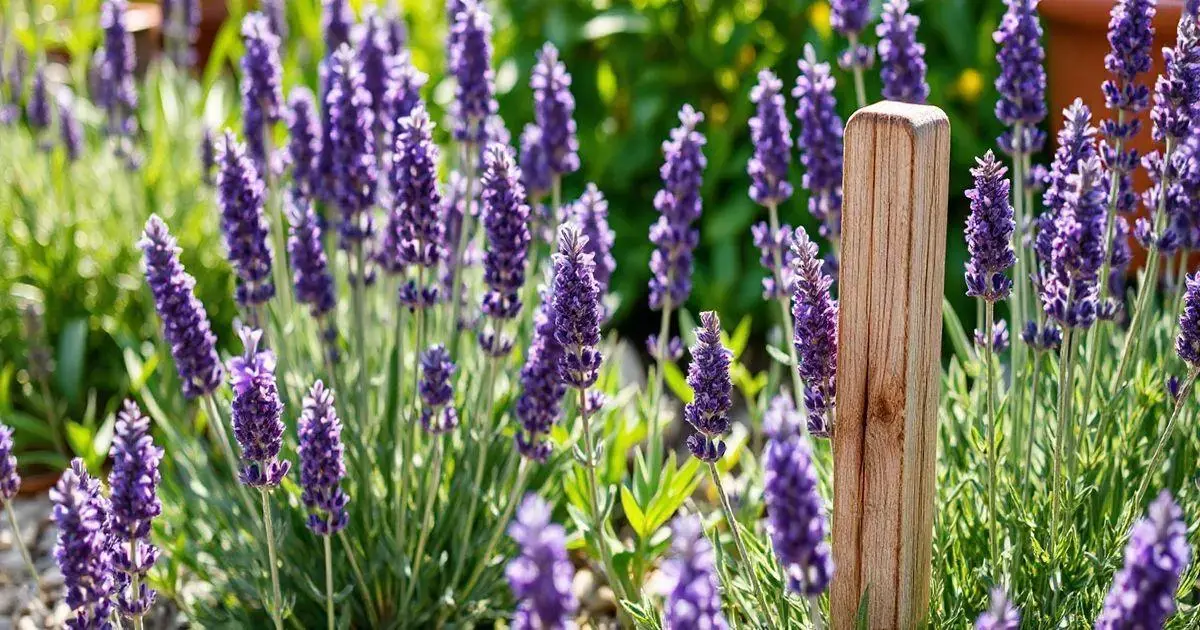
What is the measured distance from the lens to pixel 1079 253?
1.83 m

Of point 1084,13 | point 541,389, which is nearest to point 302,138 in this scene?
point 541,389

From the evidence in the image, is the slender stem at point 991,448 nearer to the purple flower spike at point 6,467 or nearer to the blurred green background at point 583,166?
the purple flower spike at point 6,467

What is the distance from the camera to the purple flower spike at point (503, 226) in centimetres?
227

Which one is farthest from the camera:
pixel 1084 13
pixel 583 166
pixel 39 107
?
pixel 583 166

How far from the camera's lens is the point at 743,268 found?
465 centimetres

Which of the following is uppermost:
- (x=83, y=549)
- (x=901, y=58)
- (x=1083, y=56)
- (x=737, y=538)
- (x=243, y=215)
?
(x=901, y=58)

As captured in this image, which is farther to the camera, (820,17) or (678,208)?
(820,17)

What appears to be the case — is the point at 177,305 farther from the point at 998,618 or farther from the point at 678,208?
the point at 998,618

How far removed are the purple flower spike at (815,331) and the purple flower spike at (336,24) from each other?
6.17ft

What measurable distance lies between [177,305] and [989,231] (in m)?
1.35

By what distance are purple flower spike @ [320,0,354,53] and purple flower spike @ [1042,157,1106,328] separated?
2.17m

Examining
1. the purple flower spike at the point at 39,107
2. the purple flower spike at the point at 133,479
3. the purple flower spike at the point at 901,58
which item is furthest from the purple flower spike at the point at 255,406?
the purple flower spike at the point at 39,107

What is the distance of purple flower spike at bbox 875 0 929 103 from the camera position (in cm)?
259

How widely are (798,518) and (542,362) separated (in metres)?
0.95
